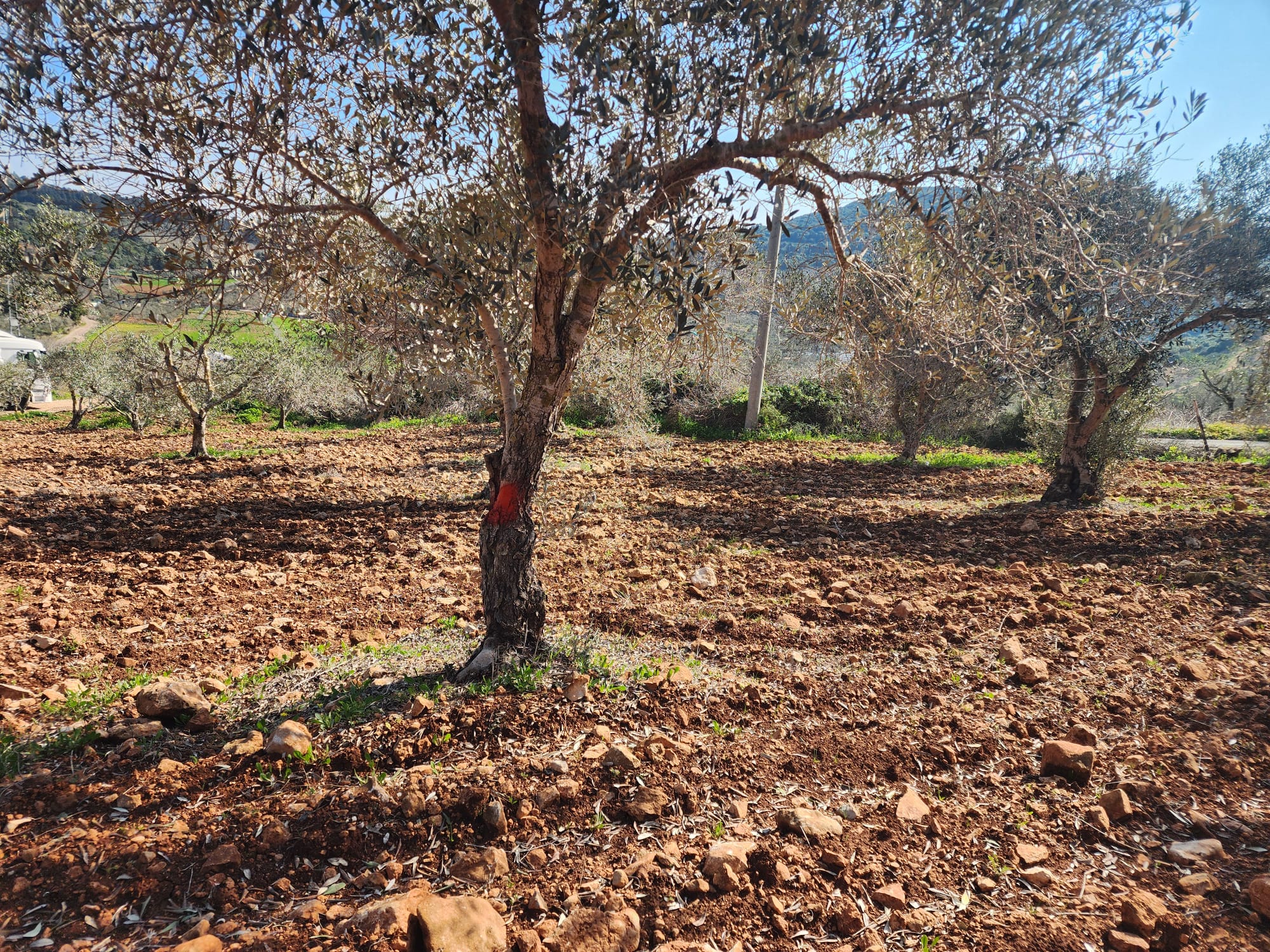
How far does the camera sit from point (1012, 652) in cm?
467

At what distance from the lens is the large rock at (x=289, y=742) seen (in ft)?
10.3

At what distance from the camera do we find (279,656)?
4469 mm

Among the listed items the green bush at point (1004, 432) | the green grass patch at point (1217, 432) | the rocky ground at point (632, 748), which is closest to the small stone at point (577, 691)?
the rocky ground at point (632, 748)

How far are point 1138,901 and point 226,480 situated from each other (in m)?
11.3

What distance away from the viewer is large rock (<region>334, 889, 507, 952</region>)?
2.05 m

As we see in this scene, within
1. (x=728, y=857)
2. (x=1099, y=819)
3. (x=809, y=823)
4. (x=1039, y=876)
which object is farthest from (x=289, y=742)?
(x=1099, y=819)

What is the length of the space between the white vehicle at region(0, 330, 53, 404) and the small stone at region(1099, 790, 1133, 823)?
21.8 m

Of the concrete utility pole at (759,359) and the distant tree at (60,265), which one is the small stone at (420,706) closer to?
the distant tree at (60,265)

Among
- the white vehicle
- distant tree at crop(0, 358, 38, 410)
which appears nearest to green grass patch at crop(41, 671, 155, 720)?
the white vehicle

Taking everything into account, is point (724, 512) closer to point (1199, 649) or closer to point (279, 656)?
point (1199, 649)

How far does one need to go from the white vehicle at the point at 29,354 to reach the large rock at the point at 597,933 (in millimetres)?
20551

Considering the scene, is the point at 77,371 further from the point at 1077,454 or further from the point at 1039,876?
the point at 1077,454

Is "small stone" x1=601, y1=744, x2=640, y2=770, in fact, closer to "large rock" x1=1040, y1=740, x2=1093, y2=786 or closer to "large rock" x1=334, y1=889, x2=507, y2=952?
"large rock" x1=334, y1=889, x2=507, y2=952

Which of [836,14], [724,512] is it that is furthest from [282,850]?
[724,512]
